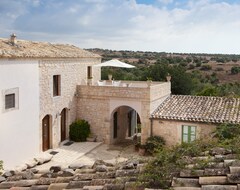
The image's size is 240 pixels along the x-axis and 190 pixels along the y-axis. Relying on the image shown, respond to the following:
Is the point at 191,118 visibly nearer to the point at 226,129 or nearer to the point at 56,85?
the point at 56,85

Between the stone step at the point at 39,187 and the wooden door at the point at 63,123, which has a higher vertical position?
the stone step at the point at 39,187

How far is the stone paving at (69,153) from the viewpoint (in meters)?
15.3

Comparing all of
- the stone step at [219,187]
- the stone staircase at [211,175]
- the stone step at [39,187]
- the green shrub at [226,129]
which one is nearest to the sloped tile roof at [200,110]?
the green shrub at [226,129]

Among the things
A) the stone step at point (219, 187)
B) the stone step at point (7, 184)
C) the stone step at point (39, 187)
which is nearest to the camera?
the stone step at point (219, 187)

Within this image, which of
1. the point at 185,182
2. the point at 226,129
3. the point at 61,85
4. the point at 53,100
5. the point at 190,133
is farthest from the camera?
the point at 61,85

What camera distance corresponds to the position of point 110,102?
1902 centimetres

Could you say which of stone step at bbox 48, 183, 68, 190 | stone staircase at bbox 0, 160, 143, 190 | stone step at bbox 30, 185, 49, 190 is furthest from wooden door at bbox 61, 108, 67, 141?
stone step at bbox 48, 183, 68, 190

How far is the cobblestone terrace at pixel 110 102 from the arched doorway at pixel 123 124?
582 millimetres

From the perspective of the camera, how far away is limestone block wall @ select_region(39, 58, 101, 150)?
16469 mm

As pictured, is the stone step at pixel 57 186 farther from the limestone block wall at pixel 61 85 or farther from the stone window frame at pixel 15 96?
the limestone block wall at pixel 61 85

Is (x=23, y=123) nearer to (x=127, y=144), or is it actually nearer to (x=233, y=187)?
(x=127, y=144)

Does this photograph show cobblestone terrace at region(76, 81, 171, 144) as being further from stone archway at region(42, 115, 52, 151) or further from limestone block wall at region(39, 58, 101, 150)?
stone archway at region(42, 115, 52, 151)

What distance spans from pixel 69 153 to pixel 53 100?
3031 millimetres

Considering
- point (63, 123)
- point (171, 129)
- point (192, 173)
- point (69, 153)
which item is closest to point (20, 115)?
point (69, 153)
